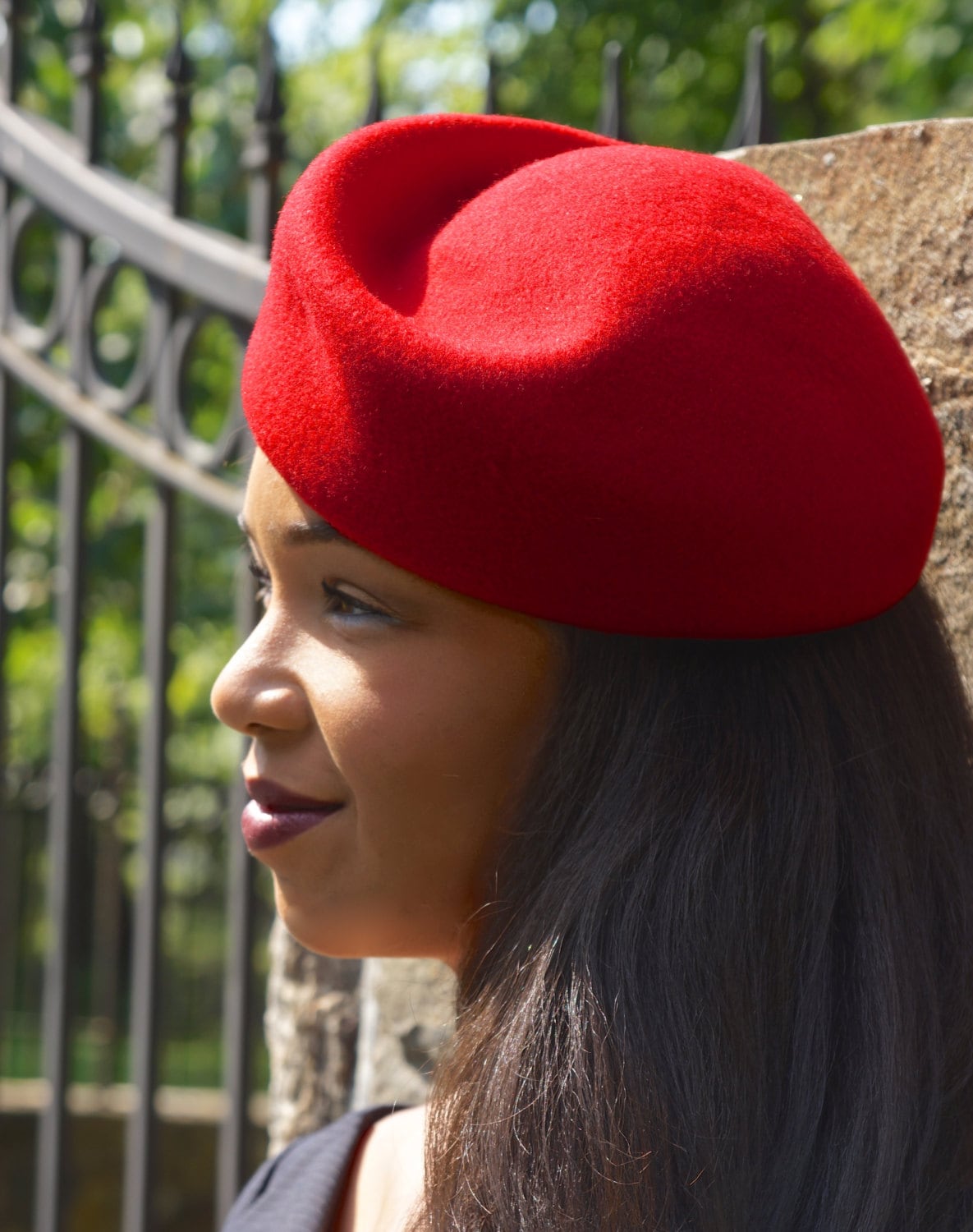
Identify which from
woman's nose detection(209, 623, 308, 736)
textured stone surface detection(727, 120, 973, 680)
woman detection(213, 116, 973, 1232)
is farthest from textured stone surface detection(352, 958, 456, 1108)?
textured stone surface detection(727, 120, 973, 680)

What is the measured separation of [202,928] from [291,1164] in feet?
22.6

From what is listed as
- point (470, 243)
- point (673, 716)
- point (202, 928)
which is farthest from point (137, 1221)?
point (202, 928)

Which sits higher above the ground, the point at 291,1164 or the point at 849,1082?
the point at 849,1082

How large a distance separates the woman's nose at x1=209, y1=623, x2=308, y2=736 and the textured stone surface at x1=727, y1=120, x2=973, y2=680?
2.34 feet

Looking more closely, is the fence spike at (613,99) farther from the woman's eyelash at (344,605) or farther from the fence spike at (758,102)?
the woman's eyelash at (344,605)

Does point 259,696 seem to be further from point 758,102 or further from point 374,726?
point 758,102

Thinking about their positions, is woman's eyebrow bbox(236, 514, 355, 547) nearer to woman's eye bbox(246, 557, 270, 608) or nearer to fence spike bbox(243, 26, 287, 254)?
woman's eye bbox(246, 557, 270, 608)

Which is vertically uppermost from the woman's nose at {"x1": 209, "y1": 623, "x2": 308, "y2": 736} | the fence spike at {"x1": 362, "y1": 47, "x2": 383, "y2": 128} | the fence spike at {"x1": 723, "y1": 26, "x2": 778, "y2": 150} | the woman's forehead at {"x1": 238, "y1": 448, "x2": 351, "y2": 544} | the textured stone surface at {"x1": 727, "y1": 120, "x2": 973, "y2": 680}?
the fence spike at {"x1": 362, "y1": 47, "x2": 383, "y2": 128}

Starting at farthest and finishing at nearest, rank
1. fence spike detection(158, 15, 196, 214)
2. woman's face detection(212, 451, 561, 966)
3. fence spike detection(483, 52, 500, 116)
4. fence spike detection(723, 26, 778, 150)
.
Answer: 1. fence spike detection(158, 15, 196, 214)
2. fence spike detection(483, 52, 500, 116)
3. fence spike detection(723, 26, 778, 150)
4. woman's face detection(212, 451, 561, 966)

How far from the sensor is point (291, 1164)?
1533 mm

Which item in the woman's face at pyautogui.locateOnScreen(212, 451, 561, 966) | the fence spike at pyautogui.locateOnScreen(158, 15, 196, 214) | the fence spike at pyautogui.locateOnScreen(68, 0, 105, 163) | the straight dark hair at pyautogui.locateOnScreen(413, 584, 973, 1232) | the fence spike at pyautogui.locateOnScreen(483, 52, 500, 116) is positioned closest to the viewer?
the straight dark hair at pyautogui.locateOnScreen(413, 584, 973, 1232)

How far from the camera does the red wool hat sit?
1.08 metres

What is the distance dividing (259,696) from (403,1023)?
0.81 m

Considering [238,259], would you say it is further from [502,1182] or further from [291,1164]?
[502,1182]
